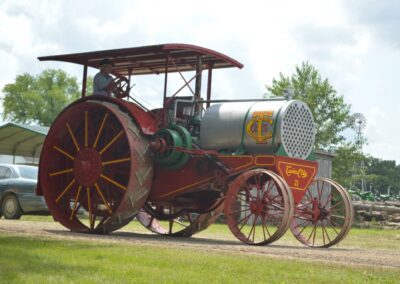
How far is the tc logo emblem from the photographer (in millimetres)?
12633

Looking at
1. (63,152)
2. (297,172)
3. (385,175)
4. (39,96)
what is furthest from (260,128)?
→ (385,175)

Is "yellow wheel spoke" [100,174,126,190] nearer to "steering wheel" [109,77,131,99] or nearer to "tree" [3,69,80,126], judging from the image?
"steering wheel" [109,77,131,99]

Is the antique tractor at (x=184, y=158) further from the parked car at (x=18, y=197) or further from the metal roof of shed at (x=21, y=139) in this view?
the metal roof of shed at (x=21, y=139)

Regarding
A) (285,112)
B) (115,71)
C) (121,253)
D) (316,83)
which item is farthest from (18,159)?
(121,253)

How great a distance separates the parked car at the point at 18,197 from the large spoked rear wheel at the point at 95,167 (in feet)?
16.1

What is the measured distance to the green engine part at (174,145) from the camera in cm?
1312

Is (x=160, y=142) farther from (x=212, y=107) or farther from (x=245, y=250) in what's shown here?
(x=245, y=250)

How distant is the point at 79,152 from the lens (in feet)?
45.1

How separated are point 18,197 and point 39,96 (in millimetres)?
69120

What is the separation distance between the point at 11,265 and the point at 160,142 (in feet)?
19.5

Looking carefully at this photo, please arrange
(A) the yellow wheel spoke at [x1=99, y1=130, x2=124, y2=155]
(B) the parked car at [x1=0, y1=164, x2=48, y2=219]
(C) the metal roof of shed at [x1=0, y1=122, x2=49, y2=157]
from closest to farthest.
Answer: (A) the yellow wheel spoke at [x1=99, y1=130, x2=124, y2=155] → (B) the parked car at [x1=0, y1=164, x2=48, y2=219] → (C) the metal roof of shed at [x1=0, y1=122, x2=49, y2=157]

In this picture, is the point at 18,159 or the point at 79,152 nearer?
the point at 79,152

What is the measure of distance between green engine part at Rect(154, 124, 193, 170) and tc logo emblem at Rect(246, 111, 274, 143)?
107 cm

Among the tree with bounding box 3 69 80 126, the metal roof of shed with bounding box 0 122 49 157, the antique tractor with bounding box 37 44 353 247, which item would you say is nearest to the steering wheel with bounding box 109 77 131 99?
the antique tractor with bounding box 37 44 353 247
